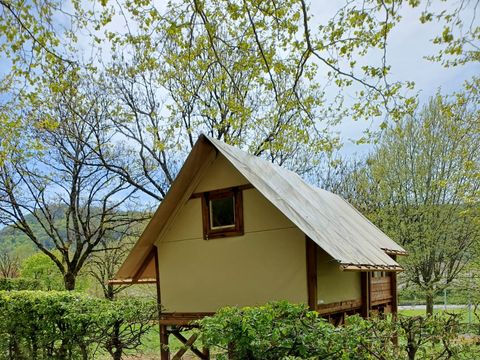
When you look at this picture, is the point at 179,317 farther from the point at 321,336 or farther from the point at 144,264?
the point at 321,336

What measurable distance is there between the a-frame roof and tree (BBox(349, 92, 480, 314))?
9.24 m

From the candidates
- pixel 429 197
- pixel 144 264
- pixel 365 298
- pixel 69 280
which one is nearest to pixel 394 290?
pixel 365 298

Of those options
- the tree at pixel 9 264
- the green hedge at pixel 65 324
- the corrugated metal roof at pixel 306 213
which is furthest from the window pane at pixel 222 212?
the tree at pixel 9 264

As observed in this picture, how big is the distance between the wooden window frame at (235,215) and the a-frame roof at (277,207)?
0.46m

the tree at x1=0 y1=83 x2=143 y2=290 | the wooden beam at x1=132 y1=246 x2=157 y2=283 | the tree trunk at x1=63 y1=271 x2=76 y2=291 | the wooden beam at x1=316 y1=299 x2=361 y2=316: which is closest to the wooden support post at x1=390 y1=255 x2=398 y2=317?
the wooden beam at x1=316 y1=299 x2=361 y2=316

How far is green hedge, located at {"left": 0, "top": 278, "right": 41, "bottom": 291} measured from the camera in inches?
595

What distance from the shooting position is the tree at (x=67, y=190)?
15.6 m

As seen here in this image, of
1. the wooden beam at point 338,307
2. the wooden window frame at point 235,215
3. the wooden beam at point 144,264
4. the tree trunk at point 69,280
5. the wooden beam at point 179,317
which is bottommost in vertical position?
the tree trunk at point 69,280

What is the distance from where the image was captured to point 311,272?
7141 mm

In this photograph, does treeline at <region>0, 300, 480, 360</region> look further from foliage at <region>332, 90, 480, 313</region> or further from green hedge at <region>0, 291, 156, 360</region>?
foliage at <region>332, 90, 480, 313</region>

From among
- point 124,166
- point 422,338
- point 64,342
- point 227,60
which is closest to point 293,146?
point 227,60

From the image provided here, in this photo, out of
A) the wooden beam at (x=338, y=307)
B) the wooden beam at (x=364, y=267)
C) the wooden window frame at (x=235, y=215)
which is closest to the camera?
the wooden beam at (x=364, y=267)

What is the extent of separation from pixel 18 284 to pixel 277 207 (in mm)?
12819

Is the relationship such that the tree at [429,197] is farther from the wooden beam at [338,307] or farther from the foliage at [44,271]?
the foliage at [44,271]
